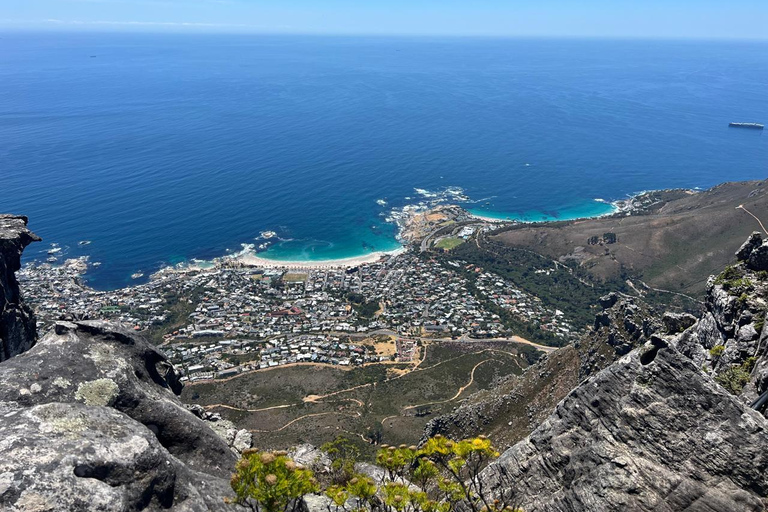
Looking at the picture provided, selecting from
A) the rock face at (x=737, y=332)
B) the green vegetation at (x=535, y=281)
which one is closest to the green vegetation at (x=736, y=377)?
the rock face at (x=737, y=332)

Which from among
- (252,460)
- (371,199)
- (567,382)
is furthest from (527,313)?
(252,460)

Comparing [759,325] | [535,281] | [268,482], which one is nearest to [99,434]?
[268,482]

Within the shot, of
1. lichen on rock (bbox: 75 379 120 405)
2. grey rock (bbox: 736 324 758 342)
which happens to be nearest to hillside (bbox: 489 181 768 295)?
grey rock (bbox: 736 324 758 342)

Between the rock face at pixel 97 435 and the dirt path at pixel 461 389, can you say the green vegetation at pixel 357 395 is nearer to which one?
the dirt path at pixel 461 389

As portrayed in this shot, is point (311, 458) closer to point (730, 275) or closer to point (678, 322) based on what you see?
point (678, 322)

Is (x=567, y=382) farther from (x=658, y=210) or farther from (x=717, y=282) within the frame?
(x=658, y=210)

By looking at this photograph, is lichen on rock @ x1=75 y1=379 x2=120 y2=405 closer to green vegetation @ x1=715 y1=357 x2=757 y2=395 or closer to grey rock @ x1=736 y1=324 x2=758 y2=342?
green vegetation @ x1=715 y1=357 x2=757 y2=395
